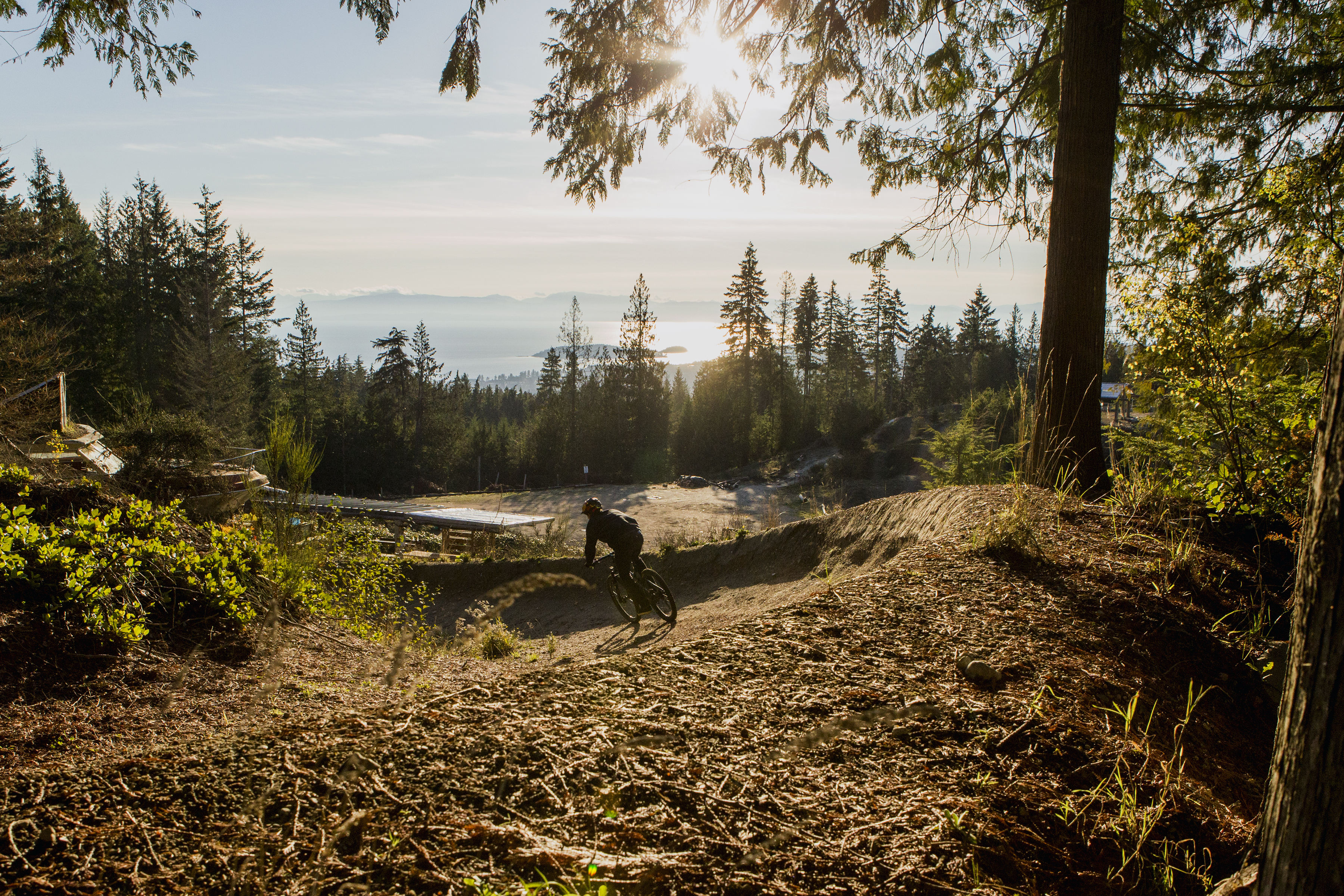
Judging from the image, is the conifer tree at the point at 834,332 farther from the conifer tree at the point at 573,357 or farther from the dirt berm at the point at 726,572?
the dirt berm at the point at 726,572

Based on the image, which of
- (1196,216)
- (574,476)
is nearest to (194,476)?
(1196,216)

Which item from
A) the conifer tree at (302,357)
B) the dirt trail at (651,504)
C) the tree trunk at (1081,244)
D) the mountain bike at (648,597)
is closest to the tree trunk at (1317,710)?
the tree trunk at (1081,244)

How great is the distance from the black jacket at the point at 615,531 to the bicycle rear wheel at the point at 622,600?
22.0 inches

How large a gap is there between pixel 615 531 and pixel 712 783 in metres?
5.91

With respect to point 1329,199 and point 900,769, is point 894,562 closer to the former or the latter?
point 900,769

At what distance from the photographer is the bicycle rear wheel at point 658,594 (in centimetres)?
829

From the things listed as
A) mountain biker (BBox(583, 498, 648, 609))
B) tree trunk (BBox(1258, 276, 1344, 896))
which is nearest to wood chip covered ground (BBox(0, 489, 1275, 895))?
tree trunk (BBox(1258, 276, 1344, 896))

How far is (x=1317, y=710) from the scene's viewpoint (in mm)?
1413

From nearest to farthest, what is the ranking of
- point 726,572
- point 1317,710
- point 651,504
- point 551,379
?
point 1317,710 < point 726,572 < point 651,504 < point 551,379

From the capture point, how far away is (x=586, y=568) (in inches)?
494

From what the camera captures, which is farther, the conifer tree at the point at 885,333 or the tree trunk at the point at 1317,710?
the conifer tree at the point at 885,333

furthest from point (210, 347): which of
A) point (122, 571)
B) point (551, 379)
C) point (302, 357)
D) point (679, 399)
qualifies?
point (122, 571)

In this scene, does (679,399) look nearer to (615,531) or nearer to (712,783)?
(615,531)

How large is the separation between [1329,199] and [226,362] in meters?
41.1
